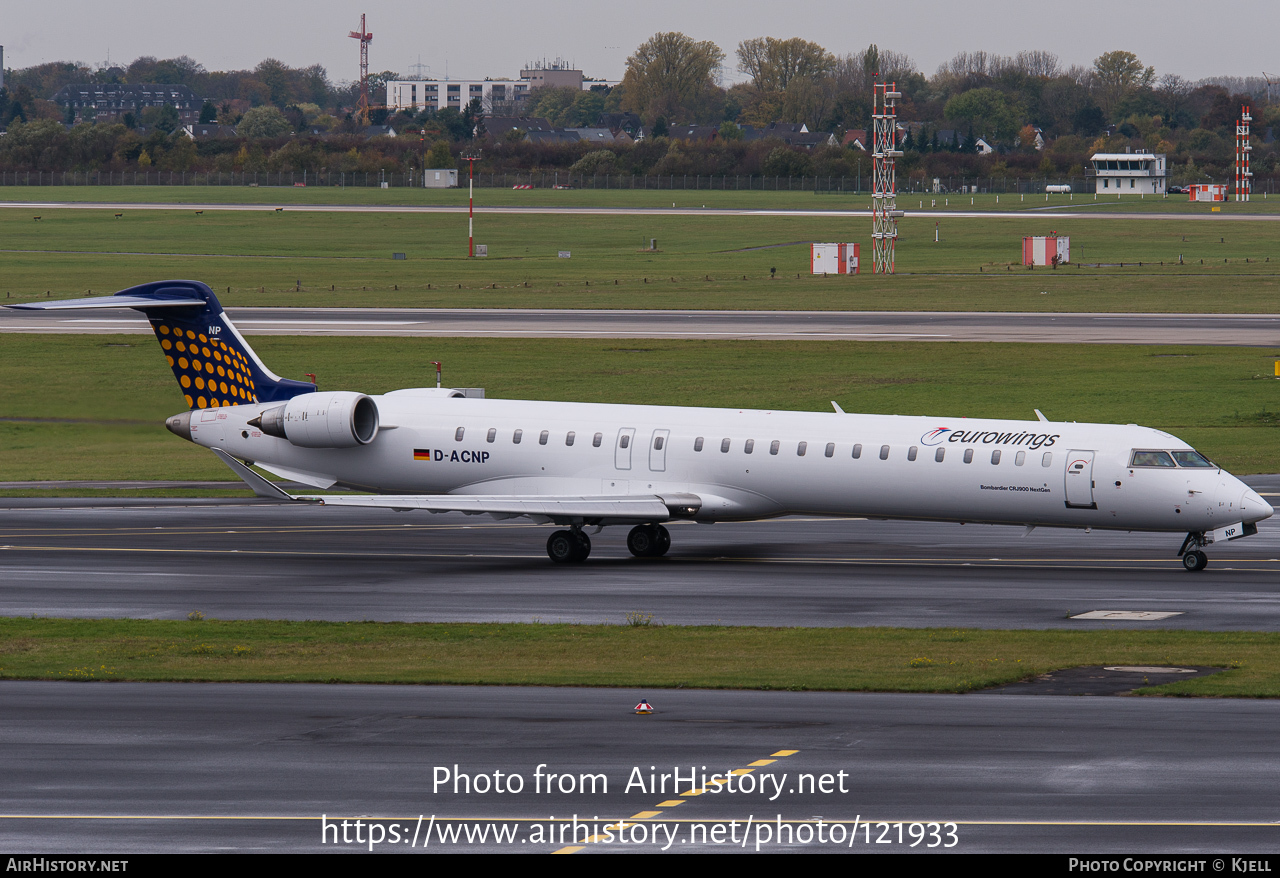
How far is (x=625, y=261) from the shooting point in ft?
439

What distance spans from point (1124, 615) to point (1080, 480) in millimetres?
5377

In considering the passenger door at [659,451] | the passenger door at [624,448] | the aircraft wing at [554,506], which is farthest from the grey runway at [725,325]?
the aircraft wing at [554,506]

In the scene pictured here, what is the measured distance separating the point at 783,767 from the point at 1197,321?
7375cm

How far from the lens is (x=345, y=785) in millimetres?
17766

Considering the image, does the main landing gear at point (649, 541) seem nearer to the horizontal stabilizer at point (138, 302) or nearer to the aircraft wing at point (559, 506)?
the aircraft wing at point (559, 506)

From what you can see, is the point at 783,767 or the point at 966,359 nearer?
the point at 783,767

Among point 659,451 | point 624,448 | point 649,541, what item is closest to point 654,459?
point 659,451

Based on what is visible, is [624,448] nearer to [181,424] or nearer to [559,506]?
[559,506]

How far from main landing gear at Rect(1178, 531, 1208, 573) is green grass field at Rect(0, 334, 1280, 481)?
13622 millimetres

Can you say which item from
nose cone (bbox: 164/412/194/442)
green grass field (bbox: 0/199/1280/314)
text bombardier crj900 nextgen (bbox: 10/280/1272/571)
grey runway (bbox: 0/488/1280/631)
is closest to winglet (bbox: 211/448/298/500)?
text bombardier crj900 nextgen (bbox: 10/280/1272/571)

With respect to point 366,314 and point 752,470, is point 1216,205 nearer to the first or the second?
point 366,314

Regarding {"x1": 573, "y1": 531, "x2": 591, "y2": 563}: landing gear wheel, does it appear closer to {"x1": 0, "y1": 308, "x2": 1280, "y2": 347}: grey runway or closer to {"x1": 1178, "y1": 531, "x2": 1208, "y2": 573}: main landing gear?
{"x1": 1178, "y1": 531, "x2": 1208, "y2": 573}: main landing gear

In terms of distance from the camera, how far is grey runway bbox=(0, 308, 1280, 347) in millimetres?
79188
